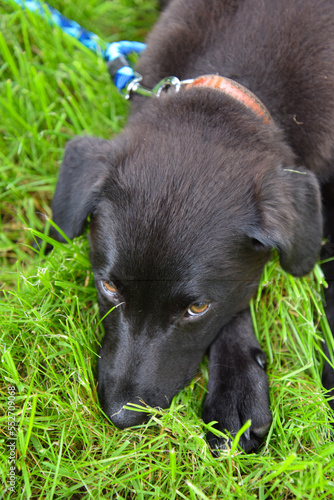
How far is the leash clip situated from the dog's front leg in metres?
1.13

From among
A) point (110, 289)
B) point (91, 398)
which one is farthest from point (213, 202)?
point (91, 398)

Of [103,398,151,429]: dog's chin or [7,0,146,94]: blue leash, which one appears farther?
[7,0,146,94]: blue leash

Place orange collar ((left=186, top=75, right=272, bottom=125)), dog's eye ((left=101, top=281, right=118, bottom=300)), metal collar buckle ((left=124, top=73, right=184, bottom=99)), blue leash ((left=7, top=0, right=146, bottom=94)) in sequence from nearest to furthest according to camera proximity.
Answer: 1. dog's eye ((left=101, top=281, right=118, bottom=300))
2. orange collar ((left=186, top=75, right=272, bottom=125))
3. metal collar buckle ((left=124, top=73, right=184, bottom=99))
4. blue leash ((left=7, top=0, right=146, bottom=94))

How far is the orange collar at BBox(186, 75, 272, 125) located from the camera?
2.15m

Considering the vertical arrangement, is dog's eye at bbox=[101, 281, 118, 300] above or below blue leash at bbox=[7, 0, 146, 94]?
below

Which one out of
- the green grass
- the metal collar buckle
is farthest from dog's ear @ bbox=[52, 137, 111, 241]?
the metal collar buckle

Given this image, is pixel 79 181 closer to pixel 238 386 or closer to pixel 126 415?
pixel 126 415

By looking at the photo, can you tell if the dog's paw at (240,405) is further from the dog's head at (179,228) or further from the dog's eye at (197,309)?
the dog's eye at (197,309)

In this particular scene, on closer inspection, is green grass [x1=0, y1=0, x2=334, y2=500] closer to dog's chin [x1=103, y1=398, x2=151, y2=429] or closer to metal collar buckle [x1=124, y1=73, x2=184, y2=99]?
dog's chin [x1=103, y1=398, x2=151, y2=429]

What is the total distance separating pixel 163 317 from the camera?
187 centimetres

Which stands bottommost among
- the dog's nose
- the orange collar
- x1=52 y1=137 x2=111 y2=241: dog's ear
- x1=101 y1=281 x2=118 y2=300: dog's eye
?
the dog's nose

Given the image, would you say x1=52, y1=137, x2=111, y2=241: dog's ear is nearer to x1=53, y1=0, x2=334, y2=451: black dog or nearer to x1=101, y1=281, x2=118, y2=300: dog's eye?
x1=53, y1=0, x2=334, y2=451: black dog

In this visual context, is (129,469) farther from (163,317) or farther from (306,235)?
(306,235)

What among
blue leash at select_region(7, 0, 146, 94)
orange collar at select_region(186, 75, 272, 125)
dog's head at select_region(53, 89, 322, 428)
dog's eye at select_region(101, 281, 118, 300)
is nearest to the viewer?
dog's head at select_region(53, 89, 322, 428)
